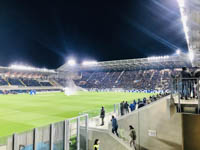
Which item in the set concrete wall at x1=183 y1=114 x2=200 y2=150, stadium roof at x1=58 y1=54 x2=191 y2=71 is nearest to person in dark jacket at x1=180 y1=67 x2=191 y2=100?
concrete wall at x1=183 y1=114 x2=200 y2=150

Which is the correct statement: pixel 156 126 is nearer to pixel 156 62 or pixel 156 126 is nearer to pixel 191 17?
pixel 191 17

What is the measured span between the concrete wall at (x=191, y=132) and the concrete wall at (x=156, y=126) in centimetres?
28

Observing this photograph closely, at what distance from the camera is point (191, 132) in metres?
8.74

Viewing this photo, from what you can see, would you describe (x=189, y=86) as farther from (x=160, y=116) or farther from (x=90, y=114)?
(x=90, y=114)

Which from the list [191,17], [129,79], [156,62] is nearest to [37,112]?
[191,17]

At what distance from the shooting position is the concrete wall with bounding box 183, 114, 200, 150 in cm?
873

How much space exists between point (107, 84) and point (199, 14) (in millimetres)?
59262

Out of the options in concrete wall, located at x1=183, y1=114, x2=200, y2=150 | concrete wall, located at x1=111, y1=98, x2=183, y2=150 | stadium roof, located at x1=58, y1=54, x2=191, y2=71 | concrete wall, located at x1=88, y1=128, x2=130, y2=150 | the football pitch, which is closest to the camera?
concrete wall, located at x1=183, y1=114, x2=200, y2=150

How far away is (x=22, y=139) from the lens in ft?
17.9

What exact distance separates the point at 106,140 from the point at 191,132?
15.6 feet

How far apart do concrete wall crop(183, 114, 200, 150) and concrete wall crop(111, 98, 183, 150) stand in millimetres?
280

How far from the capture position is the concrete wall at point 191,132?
8.73 m

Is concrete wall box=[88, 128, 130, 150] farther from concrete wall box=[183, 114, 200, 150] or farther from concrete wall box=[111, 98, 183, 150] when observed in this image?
concrete wall box=[183, 114, 200, 150]

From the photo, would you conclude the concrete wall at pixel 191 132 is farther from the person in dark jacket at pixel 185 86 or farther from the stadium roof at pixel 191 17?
the stadium roof at pixel 191 17
